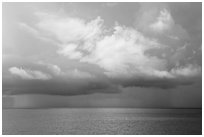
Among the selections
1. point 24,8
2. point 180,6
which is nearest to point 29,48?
point 24,8

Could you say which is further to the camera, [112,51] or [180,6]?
[112,51]

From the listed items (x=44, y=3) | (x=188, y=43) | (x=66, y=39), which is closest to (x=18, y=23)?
(x=44, y=3)

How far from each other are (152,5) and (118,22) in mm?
3860

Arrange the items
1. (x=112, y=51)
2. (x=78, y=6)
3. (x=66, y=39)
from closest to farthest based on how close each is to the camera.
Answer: (x=78, y=6), (x=112, y=51), (x=66, y=39)

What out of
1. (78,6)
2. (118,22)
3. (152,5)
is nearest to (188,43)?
(152,5)

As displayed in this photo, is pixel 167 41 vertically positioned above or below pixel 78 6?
below

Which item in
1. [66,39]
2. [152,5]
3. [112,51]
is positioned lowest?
[112,51]

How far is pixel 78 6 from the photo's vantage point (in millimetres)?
26516

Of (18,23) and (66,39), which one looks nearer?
(18,23)

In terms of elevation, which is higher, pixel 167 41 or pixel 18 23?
pixel 18 23

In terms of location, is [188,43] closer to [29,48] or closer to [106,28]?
[106,28]

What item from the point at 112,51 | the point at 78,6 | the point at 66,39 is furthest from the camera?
the point at 66,39

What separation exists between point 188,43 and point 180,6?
400 centimetres

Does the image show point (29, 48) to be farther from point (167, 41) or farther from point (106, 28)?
point (167, 41)
